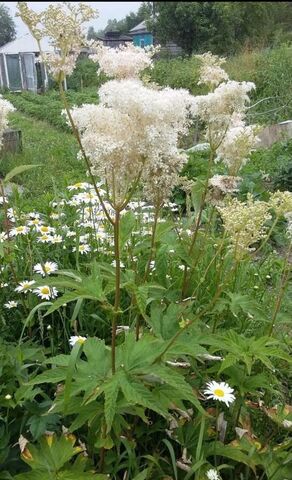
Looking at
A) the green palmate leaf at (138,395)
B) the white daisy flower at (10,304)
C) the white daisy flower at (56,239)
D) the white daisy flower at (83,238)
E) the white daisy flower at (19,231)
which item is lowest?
the white daisy flower at (10,304)

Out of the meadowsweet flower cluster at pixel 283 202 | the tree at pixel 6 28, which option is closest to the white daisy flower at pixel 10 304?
the meadowsweet flower cluster at pixel 283 202

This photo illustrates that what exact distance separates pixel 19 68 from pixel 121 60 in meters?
Result: 27.5

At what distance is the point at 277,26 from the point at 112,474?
41.2 m

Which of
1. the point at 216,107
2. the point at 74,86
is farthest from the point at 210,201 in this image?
the point at 74,86

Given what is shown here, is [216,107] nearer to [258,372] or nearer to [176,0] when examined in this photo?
[258,372]

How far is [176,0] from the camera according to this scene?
3391cm

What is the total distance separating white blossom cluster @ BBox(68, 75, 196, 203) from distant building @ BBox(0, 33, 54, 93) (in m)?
26.5

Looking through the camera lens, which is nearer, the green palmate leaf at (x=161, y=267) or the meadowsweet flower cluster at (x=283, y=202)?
the meadowsweet flower cluster at (x=283, y=202)

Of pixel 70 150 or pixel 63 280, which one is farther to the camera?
pixel 70 150

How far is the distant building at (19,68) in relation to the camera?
26.5 meters

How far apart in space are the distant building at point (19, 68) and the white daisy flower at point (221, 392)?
2649 centimetres

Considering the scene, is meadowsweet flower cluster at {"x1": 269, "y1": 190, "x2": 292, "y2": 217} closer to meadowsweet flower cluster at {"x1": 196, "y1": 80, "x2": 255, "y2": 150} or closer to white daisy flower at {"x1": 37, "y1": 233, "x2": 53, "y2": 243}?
meadowsweet flower cluster at {"x1": 196, "y1": 80, "x2": 255, "y2": 150}

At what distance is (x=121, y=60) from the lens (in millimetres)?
1826

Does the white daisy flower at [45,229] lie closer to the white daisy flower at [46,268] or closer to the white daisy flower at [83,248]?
the white daisy flower at [83,248]
